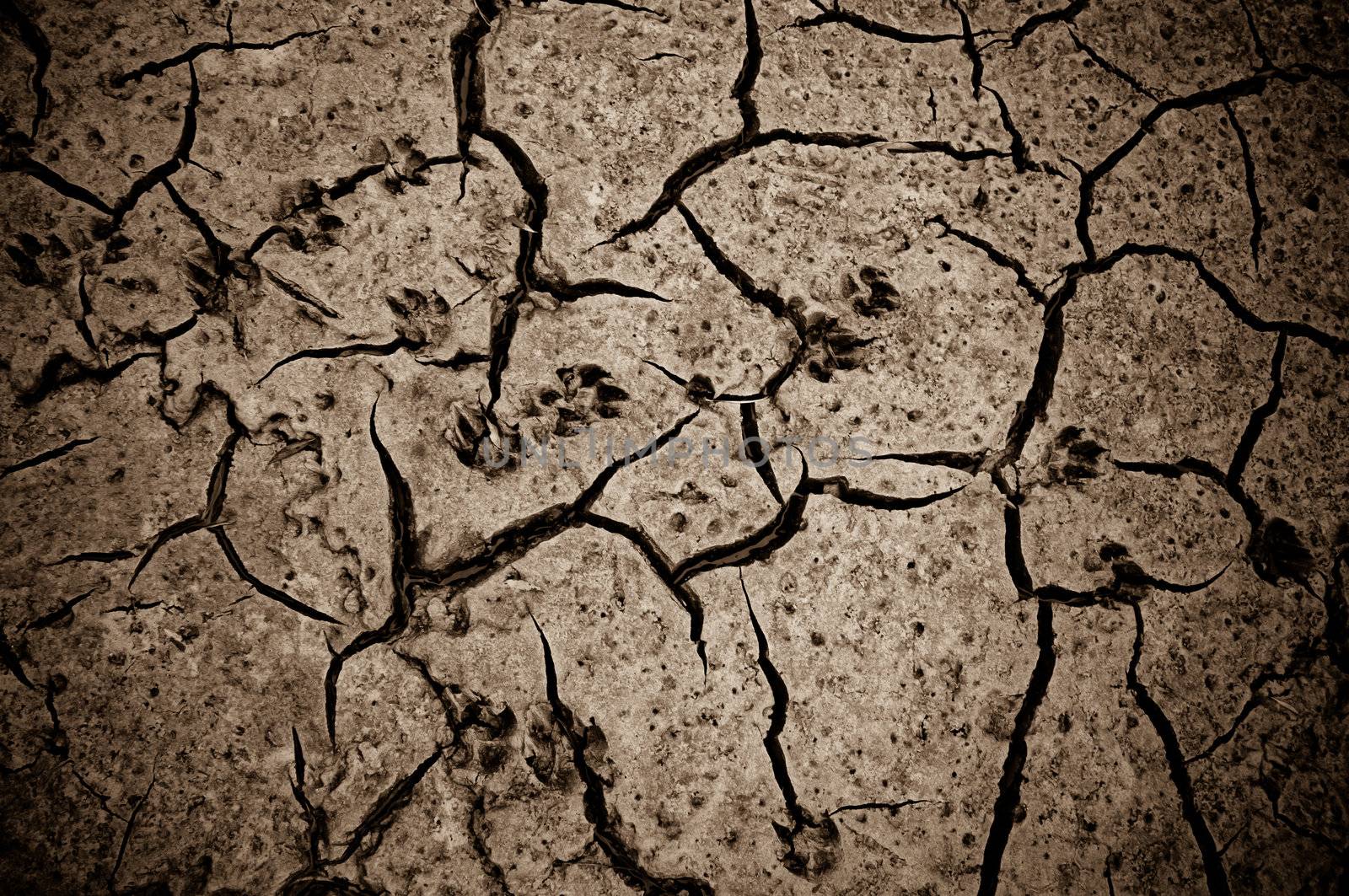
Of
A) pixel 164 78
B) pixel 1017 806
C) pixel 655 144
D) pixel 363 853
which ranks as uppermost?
pixel 655 144

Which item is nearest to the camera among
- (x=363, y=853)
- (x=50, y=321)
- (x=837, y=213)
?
(x=363, y=853)

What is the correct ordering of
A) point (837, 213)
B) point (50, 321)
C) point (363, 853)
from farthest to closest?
point (837, 213)
point (50, 321)
point (363, 853)

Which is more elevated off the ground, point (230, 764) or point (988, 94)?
point (988, 94)

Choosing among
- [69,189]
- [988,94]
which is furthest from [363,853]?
[988,94]

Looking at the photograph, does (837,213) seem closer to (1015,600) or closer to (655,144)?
(655,144)

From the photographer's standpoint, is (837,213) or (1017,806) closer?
(1017,806)

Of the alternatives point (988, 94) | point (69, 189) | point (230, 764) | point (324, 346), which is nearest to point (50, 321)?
point (69, 189)

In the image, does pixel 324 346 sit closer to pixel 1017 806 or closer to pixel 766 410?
pixel 766 410
